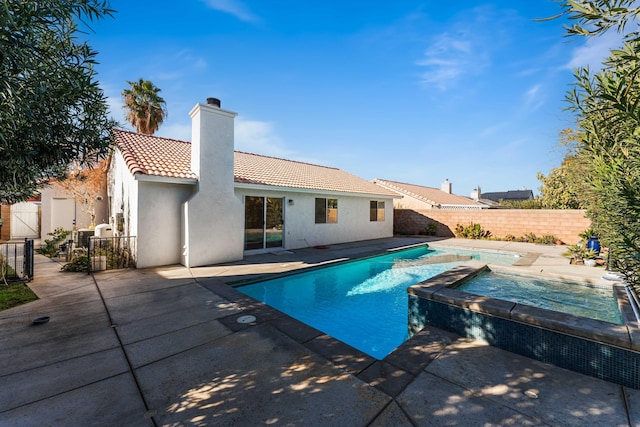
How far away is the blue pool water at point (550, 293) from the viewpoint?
5.52 meters

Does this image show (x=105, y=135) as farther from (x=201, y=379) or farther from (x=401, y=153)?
(x=401, y=153)

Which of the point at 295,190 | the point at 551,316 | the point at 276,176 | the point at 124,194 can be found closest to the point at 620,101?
the point at 551,316

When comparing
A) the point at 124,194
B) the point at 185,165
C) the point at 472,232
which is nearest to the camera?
the point at 185,165

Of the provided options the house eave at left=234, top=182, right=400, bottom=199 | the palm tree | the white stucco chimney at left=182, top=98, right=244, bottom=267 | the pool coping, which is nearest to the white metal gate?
the palm tree

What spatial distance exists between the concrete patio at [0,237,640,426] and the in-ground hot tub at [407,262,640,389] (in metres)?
0.17

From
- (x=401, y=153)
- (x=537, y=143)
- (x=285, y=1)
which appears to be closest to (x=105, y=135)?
(x=285, y=1)

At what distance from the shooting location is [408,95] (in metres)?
14.0

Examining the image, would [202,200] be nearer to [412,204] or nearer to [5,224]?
[5,224]

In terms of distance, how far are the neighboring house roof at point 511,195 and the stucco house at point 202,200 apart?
54263mm

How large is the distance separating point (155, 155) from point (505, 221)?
20192mm

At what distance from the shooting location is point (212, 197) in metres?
9.49

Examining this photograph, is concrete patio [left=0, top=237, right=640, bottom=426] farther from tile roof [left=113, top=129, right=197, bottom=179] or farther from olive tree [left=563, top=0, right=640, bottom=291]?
tile roof [left=113, top=129, right=197, bottom=179]

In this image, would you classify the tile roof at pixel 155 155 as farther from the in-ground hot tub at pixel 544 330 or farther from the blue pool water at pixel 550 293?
the blue pool water at pixel 550 293

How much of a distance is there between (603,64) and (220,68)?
11386mm
